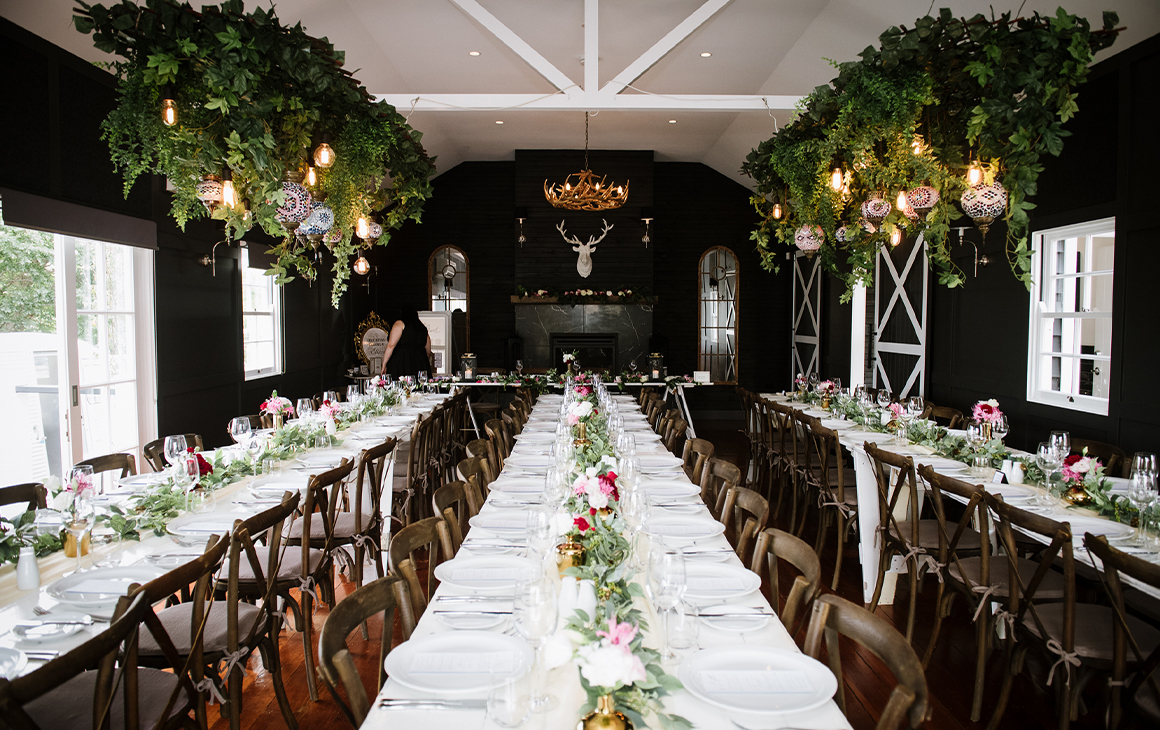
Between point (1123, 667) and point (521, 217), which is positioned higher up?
point (521, 217)

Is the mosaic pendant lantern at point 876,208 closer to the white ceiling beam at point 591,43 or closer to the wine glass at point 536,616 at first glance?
the white ceiling beam at point 591,43

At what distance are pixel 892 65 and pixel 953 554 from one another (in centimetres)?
Answer: 266

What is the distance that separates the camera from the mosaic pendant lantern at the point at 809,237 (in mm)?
5906

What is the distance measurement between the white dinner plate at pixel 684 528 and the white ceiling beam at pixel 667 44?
179 inches

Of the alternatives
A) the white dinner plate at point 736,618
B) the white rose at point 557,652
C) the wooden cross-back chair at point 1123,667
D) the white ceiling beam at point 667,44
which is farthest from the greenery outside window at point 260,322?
the wooden cross-back chair at point 1123,667

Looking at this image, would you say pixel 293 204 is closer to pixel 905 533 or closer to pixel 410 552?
pixel 410 552

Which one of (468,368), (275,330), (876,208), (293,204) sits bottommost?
(468,368)

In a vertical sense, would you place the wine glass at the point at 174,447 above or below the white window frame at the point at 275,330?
below

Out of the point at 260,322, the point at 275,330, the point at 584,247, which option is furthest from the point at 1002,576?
the point at 584,247

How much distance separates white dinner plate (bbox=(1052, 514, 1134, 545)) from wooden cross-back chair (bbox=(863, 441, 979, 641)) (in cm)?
68

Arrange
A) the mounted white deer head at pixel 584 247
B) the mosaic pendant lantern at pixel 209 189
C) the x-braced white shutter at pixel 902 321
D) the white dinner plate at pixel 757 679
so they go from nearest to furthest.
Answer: the white dinner plate at pixel 757 679, the mosaic pendant lantern at pixel 209 189, the x-braced white shutter at pixel 902 321, the mounted white deer head at pixel 584 247

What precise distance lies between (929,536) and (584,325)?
866cm

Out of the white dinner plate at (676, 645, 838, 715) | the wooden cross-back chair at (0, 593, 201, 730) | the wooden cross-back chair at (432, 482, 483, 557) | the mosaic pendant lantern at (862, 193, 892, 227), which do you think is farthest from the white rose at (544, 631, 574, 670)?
the mosaic pendant lantern at (862, 193, 892, 227)

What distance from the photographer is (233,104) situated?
335 cm
